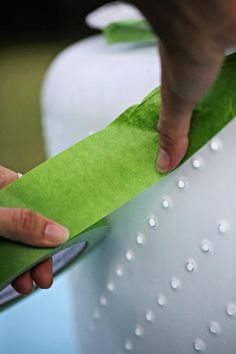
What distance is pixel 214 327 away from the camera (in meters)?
0.42

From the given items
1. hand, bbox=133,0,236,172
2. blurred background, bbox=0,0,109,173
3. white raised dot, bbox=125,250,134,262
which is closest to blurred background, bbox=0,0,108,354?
blurred background, bbox=0,0,109,173

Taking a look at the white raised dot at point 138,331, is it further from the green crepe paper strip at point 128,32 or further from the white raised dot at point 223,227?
the green crepe paper strip at point 128,32

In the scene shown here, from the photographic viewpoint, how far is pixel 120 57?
56 centimetres

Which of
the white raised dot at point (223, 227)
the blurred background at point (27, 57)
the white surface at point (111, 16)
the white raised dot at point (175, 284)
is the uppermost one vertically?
the white surface at point (111, 16)

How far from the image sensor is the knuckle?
405mm

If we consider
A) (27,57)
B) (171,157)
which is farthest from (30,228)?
(27,57)

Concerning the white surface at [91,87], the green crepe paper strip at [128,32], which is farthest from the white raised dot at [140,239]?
the green crepe paper strip at [128,32]

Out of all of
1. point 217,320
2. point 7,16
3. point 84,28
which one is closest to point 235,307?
point 217,320

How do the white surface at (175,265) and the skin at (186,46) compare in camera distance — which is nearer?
the skin at (186,46)

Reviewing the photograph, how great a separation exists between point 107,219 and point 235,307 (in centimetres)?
13

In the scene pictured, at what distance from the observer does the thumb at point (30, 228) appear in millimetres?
401

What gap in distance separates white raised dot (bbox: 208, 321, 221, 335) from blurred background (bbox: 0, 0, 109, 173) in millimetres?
1040

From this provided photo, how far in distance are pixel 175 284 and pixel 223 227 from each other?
0.21 ft

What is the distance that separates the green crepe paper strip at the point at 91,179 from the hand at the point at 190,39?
3.9 inches
